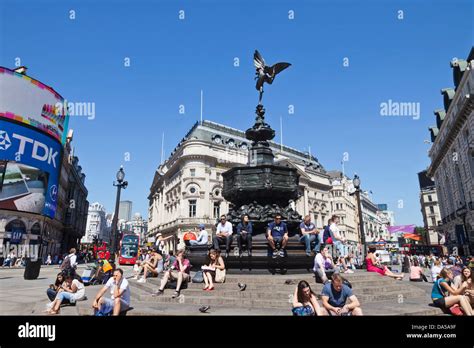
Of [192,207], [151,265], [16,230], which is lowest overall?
[151,265]

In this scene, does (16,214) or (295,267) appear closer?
(295,267)

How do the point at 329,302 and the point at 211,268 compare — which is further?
the point at 211,268

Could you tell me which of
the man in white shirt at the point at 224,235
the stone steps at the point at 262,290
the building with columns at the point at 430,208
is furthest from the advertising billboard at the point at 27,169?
the building with columns at the point at 430,208

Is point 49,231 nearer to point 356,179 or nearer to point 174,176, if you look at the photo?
point 174,176

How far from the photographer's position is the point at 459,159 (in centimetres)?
4038

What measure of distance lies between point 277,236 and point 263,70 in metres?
7.53

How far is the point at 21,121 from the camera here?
39.4 meters

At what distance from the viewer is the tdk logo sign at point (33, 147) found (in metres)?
37.4

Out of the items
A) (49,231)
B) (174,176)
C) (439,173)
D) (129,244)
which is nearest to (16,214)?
(49,231)

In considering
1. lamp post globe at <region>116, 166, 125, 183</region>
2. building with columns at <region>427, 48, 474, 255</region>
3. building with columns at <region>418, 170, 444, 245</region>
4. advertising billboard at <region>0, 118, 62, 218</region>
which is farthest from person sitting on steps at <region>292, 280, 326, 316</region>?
building with columns at <region>418, 170, 444, 245</region>

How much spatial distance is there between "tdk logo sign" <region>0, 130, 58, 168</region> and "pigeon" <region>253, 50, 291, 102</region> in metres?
38.8

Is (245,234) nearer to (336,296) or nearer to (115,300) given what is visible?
(336,296)

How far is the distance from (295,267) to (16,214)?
4297 cm

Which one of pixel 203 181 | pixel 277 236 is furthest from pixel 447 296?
pixel 203 181
